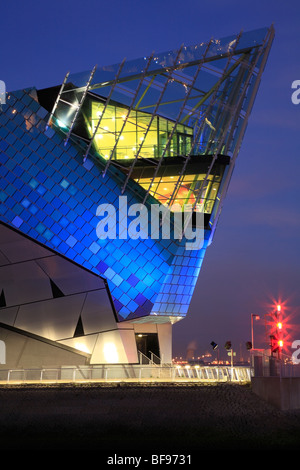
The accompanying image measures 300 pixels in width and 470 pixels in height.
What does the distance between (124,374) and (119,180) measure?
564 inches

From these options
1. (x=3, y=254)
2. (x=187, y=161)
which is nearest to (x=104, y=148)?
(x=187, y=161)

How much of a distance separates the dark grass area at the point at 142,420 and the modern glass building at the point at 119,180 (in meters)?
10.9

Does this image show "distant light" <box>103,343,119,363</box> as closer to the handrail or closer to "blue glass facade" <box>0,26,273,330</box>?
"blue glass facade" <box>0,26,273,330</box>

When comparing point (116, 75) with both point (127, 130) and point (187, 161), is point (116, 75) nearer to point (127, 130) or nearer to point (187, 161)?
point (127, 130)

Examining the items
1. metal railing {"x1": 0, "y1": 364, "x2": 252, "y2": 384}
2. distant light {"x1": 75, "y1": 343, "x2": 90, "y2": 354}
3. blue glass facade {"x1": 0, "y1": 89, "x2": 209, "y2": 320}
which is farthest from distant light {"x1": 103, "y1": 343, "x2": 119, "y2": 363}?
metal railing {"x1": 0, "y1": 364, "x2": 252, "y2": 384}

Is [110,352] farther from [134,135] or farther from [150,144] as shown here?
[134,135]

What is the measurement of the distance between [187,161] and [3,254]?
42.6ft

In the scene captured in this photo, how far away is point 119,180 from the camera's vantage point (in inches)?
1877

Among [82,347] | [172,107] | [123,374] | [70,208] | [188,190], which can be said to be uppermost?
[172,107]

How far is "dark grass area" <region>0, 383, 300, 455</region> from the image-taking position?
27.2 metres

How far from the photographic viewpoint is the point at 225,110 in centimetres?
4759

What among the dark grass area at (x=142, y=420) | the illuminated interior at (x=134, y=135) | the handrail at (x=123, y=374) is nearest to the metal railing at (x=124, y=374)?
the handrail at (x=123, y=374)

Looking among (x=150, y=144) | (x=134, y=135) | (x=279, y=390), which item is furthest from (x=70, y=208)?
(x=279, y=390)

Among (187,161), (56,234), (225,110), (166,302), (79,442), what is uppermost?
(225,110)
